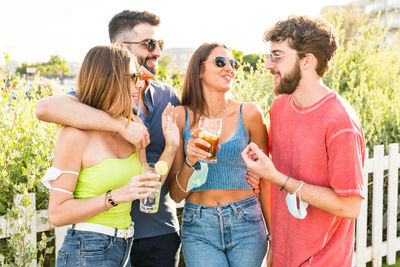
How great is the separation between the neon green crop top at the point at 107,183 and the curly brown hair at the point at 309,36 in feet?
4.28

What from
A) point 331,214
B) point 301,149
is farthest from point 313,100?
point 331,214

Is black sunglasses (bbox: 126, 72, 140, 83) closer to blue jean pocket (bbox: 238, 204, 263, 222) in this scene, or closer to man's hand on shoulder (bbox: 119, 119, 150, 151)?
man's hand on shoulder (bbox: 119, 119, 150, 151)

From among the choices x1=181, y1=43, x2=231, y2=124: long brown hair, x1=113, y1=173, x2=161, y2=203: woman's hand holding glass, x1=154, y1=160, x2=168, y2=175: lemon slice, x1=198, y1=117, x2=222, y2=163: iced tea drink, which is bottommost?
x1=113, y1=173, x2=161, y2=203: woman's hand holding glass

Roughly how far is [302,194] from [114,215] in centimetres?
112

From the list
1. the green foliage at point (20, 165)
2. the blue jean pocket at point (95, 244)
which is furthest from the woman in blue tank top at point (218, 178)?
the green foliage at point (20, 165)

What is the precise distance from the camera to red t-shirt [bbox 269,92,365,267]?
2281 millimetres

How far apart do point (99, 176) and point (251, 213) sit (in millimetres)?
1145

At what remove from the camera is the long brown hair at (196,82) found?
314 cm

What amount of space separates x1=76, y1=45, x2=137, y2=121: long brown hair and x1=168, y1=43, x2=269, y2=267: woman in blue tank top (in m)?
0.52

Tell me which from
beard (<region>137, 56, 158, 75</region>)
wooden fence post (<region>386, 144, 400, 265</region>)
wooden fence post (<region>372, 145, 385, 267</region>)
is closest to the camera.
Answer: beard (<region>137, 56, 158, 75</region>)

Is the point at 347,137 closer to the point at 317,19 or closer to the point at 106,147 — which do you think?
the point at 317,19

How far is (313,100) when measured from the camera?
2.55 m

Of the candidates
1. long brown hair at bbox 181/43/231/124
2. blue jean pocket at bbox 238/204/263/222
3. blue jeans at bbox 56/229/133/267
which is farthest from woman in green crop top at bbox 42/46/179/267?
blue jean pocket at bbox 238/204/263/222

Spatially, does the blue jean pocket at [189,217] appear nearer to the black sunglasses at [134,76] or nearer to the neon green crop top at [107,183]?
the neon green crop top at [107,183]
